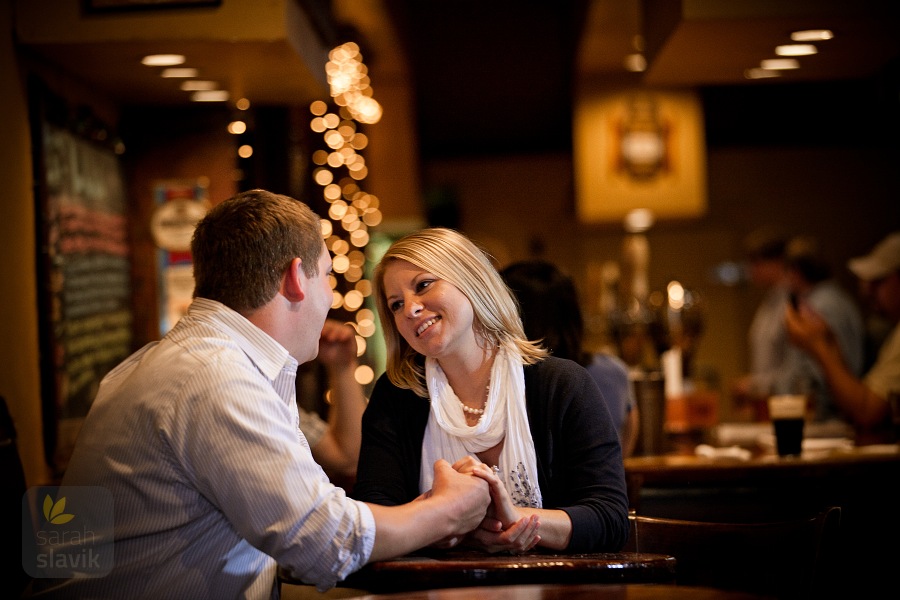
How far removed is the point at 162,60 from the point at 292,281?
1924mm

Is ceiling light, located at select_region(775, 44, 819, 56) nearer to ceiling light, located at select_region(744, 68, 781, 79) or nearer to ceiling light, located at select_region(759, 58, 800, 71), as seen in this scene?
ceiling light, located at select_region(759, 58, 800, 71)

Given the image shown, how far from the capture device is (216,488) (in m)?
1.54

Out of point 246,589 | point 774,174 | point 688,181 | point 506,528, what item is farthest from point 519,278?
point 774,174

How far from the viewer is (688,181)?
6207 millimetres

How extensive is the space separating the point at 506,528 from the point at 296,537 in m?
0.47

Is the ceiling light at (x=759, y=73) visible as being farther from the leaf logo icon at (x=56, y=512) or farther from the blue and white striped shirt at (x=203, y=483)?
the leaf logo icon at (x=56, y=512)

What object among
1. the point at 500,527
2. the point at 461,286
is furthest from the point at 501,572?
the point at 461,286

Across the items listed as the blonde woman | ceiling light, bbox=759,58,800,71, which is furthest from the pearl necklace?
ceiling light, bbox=759,58,800,71

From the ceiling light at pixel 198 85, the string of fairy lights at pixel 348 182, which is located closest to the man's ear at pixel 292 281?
the ceiling light at pixel 198 85

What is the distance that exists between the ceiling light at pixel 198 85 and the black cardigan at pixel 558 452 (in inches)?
80.8

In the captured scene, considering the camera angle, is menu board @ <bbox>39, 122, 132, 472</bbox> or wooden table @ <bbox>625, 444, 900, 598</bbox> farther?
menu board @ <bbox>39, 122, 132, 472</bbox>

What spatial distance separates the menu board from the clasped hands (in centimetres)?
191

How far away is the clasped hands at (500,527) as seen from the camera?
1.80 metres

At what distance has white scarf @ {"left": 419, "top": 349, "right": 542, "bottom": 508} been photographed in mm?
2023
